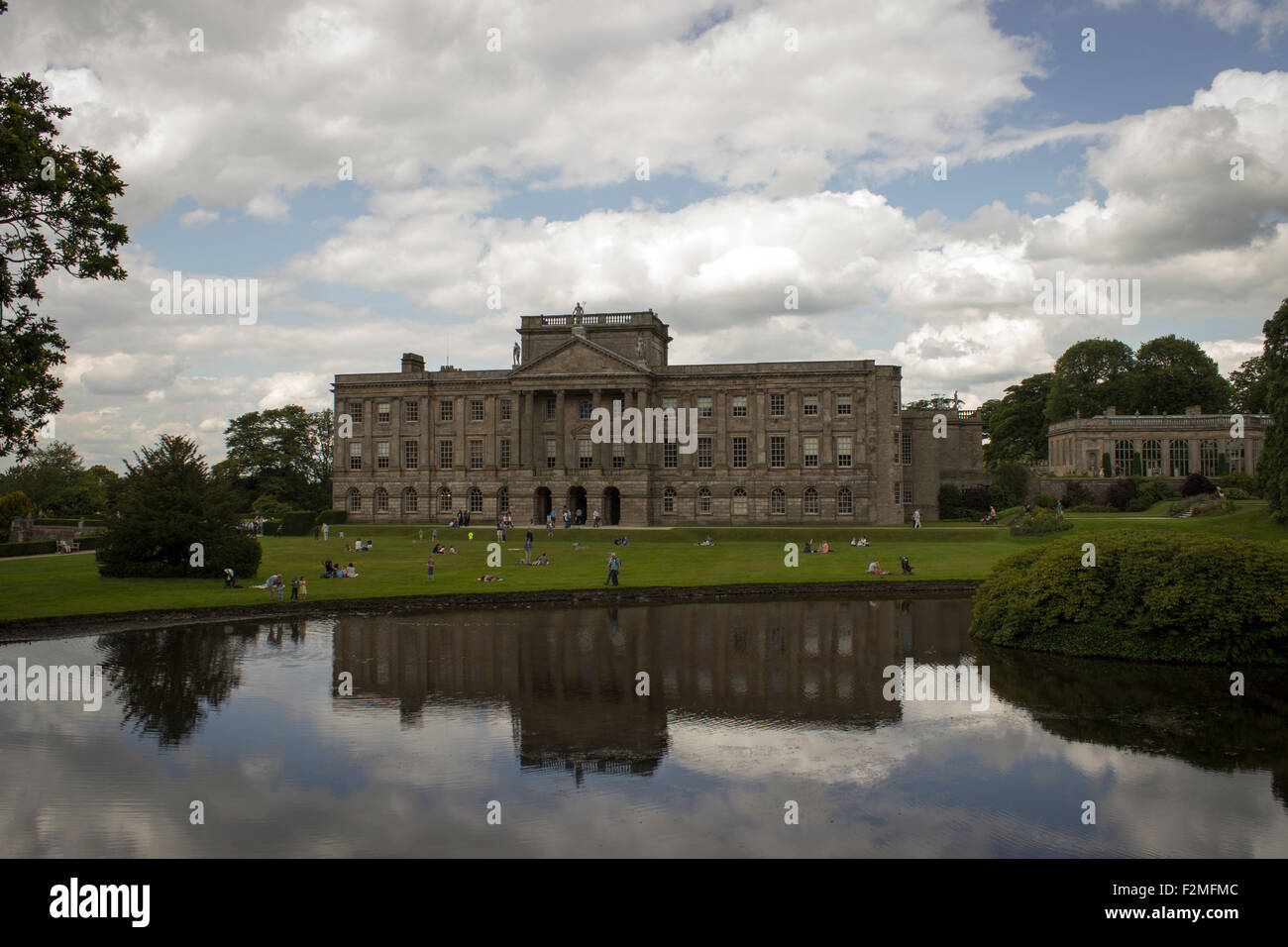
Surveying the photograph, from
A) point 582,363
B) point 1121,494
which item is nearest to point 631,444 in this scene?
point 582,363

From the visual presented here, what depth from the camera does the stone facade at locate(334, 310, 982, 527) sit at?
67.5 metres

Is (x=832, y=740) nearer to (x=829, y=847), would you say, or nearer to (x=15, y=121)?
(x=829, y=847)

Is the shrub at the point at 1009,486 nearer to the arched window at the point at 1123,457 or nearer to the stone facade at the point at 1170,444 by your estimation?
the stone facade at the point at 1170,444

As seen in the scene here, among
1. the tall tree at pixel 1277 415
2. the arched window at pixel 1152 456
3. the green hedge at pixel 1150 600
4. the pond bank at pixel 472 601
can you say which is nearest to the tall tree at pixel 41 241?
the pond bank at pixel 472 601

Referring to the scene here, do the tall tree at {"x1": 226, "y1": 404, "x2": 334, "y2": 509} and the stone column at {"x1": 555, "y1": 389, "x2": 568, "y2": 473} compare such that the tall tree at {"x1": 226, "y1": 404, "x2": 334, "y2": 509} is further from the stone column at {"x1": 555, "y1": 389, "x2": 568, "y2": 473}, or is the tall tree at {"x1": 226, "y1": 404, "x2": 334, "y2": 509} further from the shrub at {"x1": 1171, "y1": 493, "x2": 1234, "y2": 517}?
the shrub at {"x1": 1171, "y1": 493, "x2": 1234, "y2": 517}

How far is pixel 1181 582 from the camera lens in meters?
22.2

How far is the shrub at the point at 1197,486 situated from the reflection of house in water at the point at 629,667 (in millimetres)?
47939

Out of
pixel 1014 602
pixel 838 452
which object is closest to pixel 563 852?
pixel 1014 602

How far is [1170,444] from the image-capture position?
7906cm

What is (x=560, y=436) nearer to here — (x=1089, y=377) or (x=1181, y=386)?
(x=1089, y=377)

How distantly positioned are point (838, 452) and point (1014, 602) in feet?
142

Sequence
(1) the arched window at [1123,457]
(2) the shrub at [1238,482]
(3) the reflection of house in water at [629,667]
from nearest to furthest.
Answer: (3) the reflection of house in water at [629,667] → (2) the shrub at [1238,482] → (1) the arched window at [1123,457]

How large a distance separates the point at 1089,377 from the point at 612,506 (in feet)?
180

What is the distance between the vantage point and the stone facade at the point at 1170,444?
257ft
